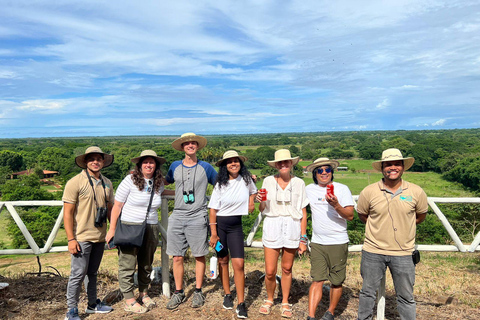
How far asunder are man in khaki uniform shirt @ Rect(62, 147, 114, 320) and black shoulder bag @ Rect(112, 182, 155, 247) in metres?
0.20

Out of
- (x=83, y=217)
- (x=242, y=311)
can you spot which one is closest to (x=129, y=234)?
(x=83, y=217)

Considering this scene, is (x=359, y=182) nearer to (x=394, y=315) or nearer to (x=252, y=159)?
(x=252, y=159)

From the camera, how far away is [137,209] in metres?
4.17

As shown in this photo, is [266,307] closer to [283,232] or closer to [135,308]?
[283,232]

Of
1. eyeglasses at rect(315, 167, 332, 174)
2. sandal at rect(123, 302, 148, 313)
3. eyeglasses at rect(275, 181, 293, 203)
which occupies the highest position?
eyeglasses at rect(315, 167, 332, 174)

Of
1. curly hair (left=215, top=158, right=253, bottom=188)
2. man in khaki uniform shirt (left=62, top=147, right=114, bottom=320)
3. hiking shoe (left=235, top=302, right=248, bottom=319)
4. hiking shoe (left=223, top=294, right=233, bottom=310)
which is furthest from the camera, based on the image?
hiking shoe (left=223, top=294, right=233, bottom=310)

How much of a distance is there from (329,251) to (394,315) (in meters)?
1.31

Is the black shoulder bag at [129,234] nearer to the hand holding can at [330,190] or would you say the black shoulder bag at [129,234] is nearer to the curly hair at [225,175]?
the curly hair at [225,175]

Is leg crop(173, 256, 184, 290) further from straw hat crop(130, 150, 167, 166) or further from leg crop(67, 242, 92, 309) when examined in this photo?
straw hat crop(130, 150, 167, 166)

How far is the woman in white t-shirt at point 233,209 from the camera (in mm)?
4094

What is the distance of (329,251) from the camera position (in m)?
3.82

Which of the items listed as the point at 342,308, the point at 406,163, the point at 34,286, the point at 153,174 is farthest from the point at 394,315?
the point at 34,286

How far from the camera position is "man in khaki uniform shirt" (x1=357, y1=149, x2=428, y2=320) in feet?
11.3

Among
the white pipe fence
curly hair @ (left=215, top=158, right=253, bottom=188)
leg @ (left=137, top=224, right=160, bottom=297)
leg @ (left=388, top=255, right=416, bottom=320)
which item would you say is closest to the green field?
the white pipe fence
